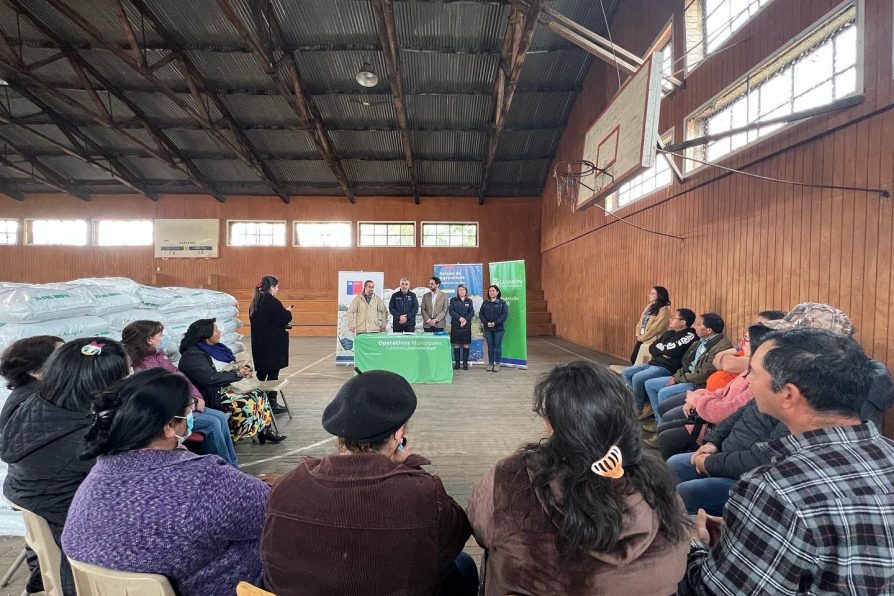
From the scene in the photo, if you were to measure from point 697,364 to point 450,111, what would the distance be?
25.1 ft

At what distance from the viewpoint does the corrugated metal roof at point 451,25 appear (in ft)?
20.9

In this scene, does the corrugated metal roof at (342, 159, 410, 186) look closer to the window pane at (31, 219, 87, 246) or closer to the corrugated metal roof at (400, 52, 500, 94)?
the corrugated metal roof at (400, 52, 500, 94)

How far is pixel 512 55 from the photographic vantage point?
255 inches

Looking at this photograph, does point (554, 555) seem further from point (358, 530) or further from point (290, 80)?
point (290, 80)

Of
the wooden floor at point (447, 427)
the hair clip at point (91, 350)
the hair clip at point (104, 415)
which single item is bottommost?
the wooden floor at point (447, 427)

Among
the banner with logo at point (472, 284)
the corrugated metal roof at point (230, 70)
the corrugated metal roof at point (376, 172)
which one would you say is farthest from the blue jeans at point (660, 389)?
the corrugated metal roof at point (376, 172)

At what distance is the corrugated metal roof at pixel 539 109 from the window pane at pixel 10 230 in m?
14.3

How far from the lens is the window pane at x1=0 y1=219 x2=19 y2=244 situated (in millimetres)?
11836

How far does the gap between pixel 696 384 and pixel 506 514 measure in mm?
2605

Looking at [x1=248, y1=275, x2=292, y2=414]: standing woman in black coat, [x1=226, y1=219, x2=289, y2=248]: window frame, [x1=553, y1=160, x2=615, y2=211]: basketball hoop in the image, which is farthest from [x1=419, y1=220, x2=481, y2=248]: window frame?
[x1=248, y1=275, x2=292, y2=414]: standing woman in black coat

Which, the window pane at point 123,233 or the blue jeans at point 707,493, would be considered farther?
the window pane at point 123,233

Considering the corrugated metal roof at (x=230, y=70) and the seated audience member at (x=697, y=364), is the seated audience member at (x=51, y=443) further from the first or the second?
the corrugated metal roof at (x=230, y=70)

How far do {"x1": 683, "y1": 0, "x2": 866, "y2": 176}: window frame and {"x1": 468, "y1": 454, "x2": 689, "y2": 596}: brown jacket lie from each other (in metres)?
3.51

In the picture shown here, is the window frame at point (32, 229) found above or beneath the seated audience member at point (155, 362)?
above
